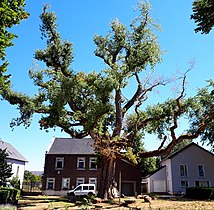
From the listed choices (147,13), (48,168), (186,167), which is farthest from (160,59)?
(48,168)

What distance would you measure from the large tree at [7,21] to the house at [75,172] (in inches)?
1108

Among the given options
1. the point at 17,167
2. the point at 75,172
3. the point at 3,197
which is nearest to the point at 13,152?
→ the point at 17,167

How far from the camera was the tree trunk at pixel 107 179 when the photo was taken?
2367 centimetres

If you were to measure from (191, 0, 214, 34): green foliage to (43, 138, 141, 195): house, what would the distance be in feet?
90.9

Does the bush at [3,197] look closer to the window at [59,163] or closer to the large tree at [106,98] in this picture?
the large tree at [106,98]

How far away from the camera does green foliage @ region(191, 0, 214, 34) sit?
10.5 m

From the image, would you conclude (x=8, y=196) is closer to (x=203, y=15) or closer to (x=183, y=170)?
(x=203, y=15)

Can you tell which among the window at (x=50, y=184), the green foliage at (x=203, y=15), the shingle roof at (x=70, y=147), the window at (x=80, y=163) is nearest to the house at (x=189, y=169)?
the shingle roof at (x=70, y=147)

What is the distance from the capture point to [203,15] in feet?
35.6

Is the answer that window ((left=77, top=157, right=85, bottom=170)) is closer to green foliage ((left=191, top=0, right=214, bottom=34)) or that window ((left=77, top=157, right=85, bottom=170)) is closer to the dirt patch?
the dirt patch

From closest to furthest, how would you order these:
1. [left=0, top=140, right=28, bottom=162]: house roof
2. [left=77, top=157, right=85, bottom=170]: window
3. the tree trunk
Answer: the tree trunk
[left=77, top=157, right=85, bottom=170]: window
[left=0, top=140, right=28, bottom=162]: house roof

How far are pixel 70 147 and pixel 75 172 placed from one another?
13.9ft

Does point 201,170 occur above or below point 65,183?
above

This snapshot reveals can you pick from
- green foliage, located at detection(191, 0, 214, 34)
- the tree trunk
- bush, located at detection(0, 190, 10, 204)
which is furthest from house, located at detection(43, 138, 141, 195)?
green foliage, located at detection(191, 0, 214, 34)
